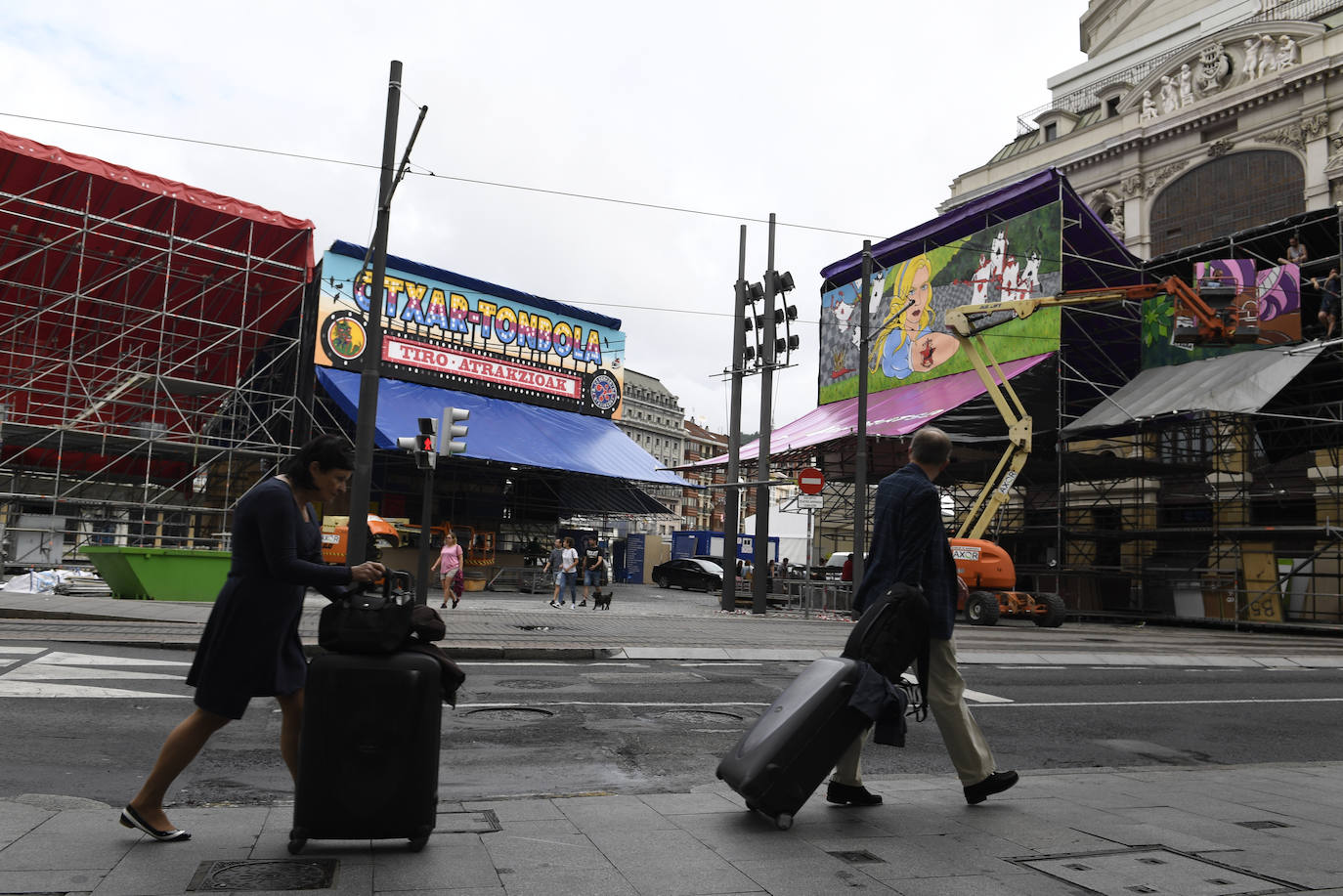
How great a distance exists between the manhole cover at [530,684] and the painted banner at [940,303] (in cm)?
1894

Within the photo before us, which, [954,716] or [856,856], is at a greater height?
[954,716]

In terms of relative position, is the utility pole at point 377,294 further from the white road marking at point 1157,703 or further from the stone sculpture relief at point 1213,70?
the stone sculpture relief at point 1213,70

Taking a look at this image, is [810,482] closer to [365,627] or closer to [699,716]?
[699,716]

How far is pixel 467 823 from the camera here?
13.9 feet

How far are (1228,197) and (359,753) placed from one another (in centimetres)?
3526

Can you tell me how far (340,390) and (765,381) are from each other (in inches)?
492

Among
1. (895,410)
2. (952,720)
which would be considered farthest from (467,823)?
(895,410)

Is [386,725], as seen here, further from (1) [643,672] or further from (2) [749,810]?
(1) [643,672]

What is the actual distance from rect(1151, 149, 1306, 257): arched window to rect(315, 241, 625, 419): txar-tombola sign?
63.0 feet

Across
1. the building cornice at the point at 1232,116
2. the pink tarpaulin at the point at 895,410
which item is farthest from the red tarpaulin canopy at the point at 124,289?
the building cornice at the point at 1232,116

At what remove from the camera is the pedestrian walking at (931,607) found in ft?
15.7

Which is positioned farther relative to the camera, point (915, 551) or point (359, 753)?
point (915, 551)

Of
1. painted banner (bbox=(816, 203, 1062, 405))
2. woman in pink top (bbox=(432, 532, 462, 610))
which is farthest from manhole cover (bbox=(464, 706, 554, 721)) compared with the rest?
painted banner (bbox=(816, 203, 1062, 405))

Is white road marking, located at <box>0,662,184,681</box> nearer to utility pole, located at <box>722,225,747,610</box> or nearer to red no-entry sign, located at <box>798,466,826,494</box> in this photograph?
red no-entry sign, located at <box>798,466,826,494</box>
